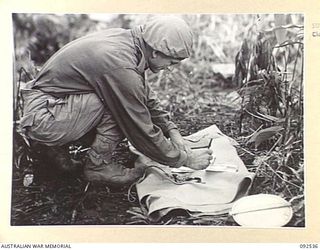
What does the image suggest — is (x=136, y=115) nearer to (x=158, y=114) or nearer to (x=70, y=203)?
(x=158, y=114)

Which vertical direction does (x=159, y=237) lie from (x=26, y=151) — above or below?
below

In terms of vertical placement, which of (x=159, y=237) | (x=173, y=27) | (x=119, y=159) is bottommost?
(x=159, y=237)

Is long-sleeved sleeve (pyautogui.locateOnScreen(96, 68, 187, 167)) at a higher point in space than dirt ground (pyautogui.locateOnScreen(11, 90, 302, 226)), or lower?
higher

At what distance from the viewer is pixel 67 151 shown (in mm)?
906

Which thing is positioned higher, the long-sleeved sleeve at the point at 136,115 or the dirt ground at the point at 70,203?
the long-sleeved sleeve at the point at 136,115

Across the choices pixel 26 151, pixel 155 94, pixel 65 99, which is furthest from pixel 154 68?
pixel 26 151

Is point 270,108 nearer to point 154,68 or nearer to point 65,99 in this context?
point 154,68

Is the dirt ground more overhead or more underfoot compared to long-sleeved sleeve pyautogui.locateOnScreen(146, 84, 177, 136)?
more underfoot

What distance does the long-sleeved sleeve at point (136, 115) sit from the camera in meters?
0.88

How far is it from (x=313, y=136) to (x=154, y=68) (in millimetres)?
304

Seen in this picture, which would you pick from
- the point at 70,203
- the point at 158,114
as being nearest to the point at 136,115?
the point at 158,114

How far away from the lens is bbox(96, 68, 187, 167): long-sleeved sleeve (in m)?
0.88

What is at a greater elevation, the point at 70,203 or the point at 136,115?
the point at 136,115

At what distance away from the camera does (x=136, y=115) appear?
2.95 feet
